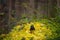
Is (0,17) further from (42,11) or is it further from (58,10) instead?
(58,10)

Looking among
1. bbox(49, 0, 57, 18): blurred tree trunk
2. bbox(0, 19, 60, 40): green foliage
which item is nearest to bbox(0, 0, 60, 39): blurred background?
bbox(49, 0, 57, 18): blurred tree trunk

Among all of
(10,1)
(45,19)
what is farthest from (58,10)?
(10,1)

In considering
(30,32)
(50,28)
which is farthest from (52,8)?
(30,32)

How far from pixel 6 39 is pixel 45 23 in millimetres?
1149

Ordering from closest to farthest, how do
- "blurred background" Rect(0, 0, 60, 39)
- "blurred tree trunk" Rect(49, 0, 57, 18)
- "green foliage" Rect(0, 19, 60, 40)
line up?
"green foliage" Rect(0, 19, 60, 40) → "blurred background" Rect(0, 0, 60, 39) → "blurred tree trunk" Rect(49, 0, 57, 18)

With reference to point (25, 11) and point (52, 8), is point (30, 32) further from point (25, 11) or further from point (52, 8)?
point (52, 8)

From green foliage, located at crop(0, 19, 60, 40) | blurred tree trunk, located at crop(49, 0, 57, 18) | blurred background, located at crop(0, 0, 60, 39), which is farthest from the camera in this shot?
blurred tree trunk, located at crop(49, 0, 57, 18)

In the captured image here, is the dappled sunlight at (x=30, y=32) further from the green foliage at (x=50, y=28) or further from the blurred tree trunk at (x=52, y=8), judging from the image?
the blurred tree trunk at (x=52, y=8)

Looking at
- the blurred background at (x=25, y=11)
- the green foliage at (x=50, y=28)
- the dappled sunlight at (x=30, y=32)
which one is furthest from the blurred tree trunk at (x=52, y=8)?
the dappled sunlight at (x=30, y=32)

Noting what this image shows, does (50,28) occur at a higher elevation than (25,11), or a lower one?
lower

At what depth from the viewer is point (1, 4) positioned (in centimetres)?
617

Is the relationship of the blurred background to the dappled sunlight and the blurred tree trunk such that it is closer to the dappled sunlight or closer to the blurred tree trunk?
Result: the blurred tree trunk

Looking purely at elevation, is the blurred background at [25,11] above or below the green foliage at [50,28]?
above

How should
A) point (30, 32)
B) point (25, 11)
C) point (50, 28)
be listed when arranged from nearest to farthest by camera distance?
point (30, 32), point (50, 28), point (25, 11)
